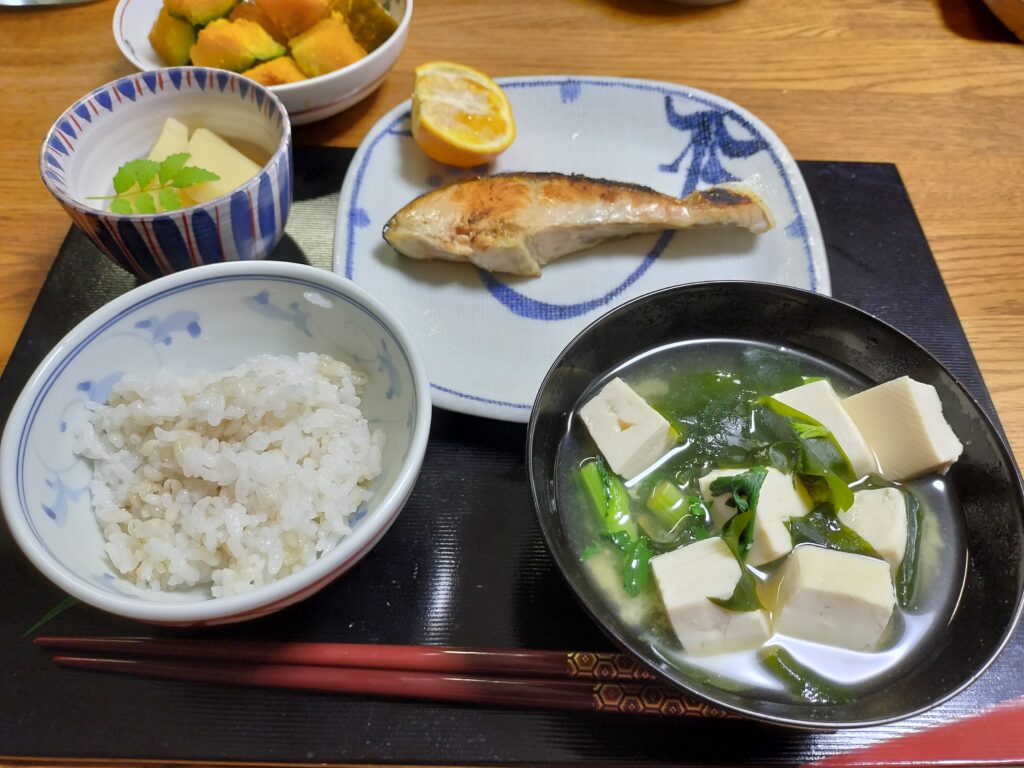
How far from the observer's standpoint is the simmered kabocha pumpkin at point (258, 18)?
214 cm

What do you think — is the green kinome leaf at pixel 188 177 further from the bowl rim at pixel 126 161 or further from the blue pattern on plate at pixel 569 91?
the blue pattern on plate at pixel 569 91

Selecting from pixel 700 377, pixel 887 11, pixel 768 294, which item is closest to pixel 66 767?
pixel 700 377

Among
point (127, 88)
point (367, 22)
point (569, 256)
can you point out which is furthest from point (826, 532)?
point (367, 22)

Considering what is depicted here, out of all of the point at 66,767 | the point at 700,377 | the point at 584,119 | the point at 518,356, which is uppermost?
the point at 584,119

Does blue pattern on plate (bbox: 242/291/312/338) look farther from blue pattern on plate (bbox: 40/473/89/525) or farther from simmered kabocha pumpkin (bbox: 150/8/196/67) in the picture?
simmered kabocha pumpkin (bbox: 150/8/196/67)

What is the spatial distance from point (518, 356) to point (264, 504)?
70cm

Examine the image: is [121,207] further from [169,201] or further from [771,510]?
[771,510]

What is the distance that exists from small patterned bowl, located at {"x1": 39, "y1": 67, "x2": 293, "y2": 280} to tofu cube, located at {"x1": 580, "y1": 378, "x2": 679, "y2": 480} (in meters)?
0.88

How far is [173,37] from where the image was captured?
2.13 meters

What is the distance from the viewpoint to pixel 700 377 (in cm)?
143

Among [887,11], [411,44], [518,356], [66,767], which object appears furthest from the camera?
[887,11]

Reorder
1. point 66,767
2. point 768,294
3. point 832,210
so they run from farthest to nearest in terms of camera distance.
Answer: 1. point 832,210
2. point 768,294
3. point 66,767

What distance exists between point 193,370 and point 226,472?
0.37 metres

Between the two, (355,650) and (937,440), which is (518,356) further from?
(937,440)
